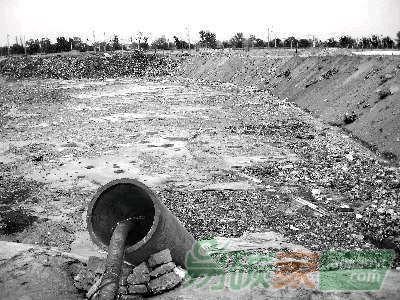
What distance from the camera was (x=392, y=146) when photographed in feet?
36.7

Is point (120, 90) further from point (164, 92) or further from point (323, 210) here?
point (323, 210)

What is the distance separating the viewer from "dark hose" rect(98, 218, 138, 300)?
3.42 m

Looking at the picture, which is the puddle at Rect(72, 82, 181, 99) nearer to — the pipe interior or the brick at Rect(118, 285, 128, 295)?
the pipe interior

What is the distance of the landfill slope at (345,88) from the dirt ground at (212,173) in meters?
0.71

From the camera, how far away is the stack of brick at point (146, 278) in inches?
156

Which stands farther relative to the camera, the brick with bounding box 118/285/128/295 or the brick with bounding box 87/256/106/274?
the brick with bounding box 87/256/106/274

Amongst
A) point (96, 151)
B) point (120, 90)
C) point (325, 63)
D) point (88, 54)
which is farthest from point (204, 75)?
point (96, 151)

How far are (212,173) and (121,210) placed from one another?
5980 mm

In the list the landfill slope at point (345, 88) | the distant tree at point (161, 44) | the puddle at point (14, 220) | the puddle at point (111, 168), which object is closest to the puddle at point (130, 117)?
the puddle at point (111, 168)

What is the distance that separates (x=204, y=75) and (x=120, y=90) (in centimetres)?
1007

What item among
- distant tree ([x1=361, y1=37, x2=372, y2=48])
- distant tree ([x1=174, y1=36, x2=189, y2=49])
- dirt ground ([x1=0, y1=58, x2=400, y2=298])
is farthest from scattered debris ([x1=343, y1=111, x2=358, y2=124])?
distant tree ([x1=174, y1=36, x2=189, y2=49])

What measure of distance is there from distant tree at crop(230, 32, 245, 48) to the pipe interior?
56764 millimetres

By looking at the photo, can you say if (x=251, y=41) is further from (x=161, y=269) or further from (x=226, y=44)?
(x=161, y=269)

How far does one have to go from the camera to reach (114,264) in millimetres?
3598
